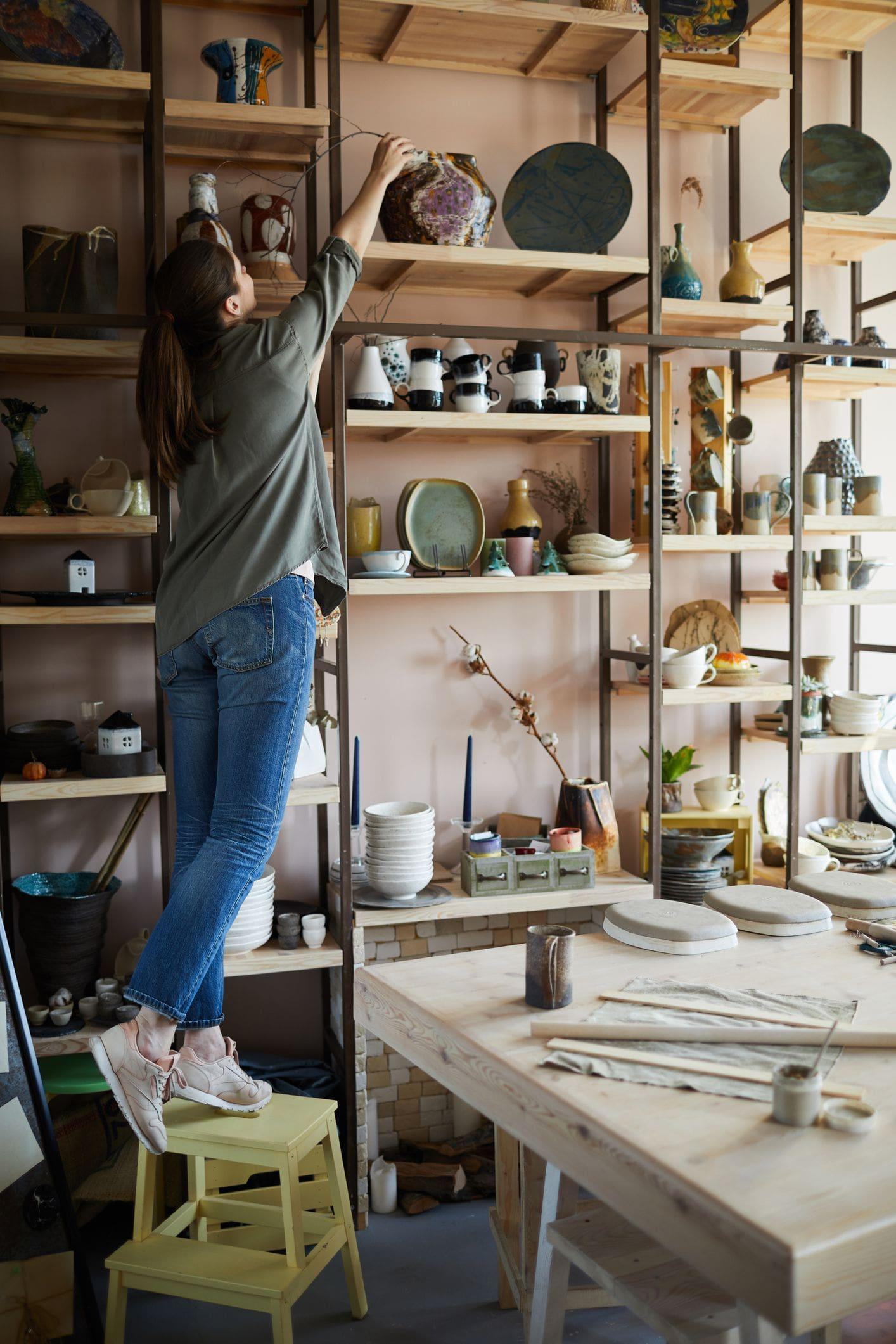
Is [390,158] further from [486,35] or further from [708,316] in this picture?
[708,316]

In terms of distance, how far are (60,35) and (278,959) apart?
7.21 ft

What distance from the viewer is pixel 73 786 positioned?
2.57m

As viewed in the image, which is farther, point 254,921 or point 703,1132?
point 254,921

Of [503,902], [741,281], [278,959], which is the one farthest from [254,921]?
[741,281]

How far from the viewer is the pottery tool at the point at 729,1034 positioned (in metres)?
1.51

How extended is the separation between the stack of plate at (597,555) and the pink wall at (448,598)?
305 mm

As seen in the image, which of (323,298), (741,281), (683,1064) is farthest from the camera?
(741,281)

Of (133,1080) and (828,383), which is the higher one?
(828,383)

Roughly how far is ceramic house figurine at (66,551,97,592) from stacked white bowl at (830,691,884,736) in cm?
209

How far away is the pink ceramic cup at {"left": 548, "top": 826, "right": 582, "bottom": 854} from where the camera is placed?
9.66ft

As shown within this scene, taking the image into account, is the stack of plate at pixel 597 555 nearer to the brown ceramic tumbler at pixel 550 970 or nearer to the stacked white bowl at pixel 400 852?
the stacked white bowl at pixel 400 852

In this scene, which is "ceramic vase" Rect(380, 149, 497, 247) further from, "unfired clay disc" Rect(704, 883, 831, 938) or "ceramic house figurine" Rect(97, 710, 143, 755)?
"unfired clay disc" Rect(704, 883, 831, 938)

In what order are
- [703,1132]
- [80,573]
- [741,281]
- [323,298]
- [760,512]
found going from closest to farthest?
1. [703,1132]
2. [323,298]
3. [80,573]
4. [741,281]
5. [760,512]

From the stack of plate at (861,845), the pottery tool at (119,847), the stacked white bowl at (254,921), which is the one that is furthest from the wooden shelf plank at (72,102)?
the stack of plate at (861,845)
